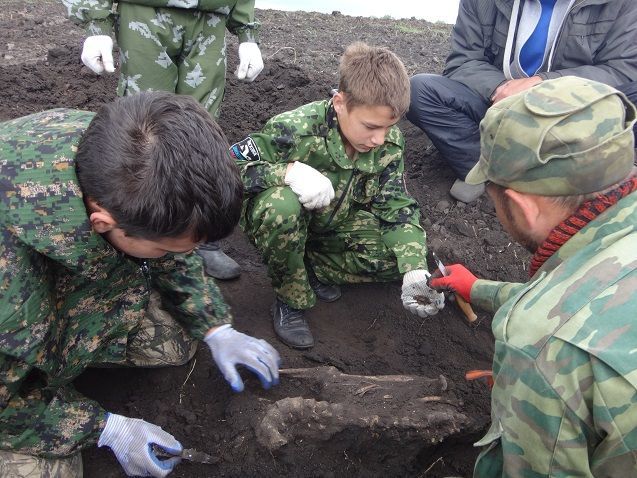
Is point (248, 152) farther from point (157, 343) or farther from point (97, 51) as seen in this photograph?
point (97, 51)

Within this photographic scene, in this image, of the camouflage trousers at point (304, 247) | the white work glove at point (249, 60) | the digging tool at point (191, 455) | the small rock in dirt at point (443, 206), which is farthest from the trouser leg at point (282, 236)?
the small rock in dirt at point (443, 206)

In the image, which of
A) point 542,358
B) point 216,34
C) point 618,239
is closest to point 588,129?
point 618,239

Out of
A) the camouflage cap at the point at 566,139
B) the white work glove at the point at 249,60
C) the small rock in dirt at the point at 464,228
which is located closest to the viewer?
the camouflage cap at the point at 566,139

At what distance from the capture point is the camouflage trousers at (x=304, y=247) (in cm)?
236

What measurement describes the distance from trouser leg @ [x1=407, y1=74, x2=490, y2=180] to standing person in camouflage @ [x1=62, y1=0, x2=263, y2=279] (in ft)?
3.59

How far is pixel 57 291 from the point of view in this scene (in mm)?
1722

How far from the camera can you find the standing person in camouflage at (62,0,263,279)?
279cm

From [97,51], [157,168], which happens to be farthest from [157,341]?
[97,51]

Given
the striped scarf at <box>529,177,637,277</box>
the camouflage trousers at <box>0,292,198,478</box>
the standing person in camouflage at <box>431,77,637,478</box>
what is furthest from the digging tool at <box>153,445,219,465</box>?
the striped scarf at <box>529,177,637,277</box>

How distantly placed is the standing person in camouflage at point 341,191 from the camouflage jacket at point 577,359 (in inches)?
43.3

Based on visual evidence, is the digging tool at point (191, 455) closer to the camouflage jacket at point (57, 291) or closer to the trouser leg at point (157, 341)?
the camouflage jacket at point (57, 291)

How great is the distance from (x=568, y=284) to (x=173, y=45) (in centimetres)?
245

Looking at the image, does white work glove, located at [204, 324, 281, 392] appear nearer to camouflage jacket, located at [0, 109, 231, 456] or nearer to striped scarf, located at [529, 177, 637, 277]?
camouflage jacket, located at [0, 109, 231, 456]

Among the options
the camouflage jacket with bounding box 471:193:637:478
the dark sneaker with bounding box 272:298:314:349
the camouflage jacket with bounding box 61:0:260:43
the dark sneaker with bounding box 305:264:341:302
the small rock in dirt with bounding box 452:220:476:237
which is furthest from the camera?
the small rock in dirt with bounding box 452:220:476:237
